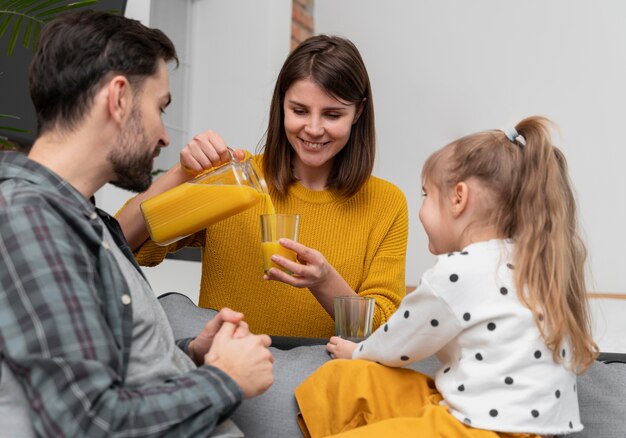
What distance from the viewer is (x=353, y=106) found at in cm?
195

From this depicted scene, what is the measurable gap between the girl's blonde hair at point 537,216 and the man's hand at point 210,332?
47 centimetres

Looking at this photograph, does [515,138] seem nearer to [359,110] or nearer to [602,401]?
[602,401]

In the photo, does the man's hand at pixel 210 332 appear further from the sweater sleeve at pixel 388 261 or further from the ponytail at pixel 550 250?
the sweater sleeve at pixel 388 261

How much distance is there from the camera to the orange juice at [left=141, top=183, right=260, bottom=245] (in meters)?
1.54

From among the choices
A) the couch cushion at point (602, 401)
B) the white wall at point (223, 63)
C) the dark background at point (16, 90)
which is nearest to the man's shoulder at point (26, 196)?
the couch cushion at point (602, 401)

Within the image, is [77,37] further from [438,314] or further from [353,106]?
[353,106]

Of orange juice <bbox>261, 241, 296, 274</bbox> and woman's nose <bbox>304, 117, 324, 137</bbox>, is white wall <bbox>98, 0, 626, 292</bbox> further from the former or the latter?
orange juice <bbox>261, 241, 296, 274</bbox>

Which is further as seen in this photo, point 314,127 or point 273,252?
point 314,127

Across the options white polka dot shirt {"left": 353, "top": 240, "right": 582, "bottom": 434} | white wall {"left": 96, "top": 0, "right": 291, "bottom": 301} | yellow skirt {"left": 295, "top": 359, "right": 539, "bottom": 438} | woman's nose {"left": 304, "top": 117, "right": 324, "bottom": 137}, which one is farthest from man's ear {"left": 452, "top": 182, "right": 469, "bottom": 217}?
white wall {"left": 96, "top": 0, "right": 291, "bottom": 301}

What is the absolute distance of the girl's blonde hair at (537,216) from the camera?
48.5 inches

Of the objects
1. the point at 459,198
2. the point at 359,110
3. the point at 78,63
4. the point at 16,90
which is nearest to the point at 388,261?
the point at 359,110

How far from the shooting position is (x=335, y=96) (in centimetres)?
189

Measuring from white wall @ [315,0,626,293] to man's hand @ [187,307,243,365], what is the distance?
9.04ft

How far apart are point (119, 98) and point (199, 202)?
0.45m
